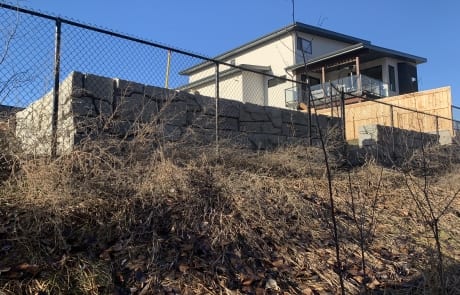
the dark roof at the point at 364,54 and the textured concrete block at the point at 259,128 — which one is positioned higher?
the dark roof at the point at 364,54

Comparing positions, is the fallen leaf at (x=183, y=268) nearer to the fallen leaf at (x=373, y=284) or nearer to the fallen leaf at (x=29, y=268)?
the fallen leaf at (x=29, y=268)

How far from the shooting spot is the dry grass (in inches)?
120

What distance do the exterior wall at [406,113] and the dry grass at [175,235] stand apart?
18.7 feet

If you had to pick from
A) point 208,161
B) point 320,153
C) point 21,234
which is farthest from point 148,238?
point 320,153

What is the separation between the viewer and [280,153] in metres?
6.36

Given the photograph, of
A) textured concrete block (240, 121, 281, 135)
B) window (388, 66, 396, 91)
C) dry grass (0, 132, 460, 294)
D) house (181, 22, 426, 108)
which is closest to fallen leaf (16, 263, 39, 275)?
dry grass (0, 132, 460, 294)

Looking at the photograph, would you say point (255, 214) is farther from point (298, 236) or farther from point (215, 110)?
point (215, 110)

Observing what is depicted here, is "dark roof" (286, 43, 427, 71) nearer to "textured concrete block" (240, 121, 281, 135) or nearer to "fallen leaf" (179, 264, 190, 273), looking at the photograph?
"textured concrete block" (240, 121, 281, 135)

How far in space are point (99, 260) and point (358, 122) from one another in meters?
11.9

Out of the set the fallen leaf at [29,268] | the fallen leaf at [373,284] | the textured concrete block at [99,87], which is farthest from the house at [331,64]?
the fallen leaf at [29,268]

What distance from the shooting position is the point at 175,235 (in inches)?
142

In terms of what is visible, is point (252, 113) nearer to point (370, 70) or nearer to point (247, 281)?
point (247, 281)

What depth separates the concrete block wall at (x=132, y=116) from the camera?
453 cm

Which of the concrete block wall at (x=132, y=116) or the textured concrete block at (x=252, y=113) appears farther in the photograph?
the textured concrete block at (x=252, y=113)
